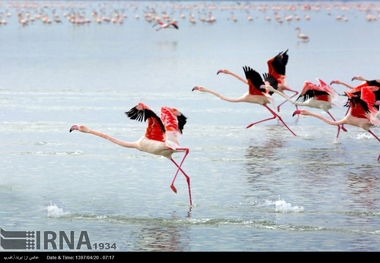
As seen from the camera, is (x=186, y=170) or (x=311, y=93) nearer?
(x=186, y=170)

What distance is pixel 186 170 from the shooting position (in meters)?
12.9

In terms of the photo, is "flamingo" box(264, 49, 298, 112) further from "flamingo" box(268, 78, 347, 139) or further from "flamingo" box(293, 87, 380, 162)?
"flamingo" box(293, 87, 380, 162)

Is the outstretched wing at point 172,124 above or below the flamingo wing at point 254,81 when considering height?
above

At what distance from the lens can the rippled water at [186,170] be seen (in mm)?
9641

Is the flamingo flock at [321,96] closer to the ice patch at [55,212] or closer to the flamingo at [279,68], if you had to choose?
the flamingo at [279,68]

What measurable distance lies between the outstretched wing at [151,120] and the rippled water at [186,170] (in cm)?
66

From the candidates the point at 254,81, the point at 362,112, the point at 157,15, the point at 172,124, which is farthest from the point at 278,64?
the point at 157,15

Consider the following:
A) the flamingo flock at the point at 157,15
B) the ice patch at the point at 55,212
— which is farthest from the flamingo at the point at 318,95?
the flamingo flock at the point at 157,15

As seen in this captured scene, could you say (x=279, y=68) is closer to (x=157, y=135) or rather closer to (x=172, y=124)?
(x=172, y=124)

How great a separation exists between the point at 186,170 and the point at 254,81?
12.7 feet

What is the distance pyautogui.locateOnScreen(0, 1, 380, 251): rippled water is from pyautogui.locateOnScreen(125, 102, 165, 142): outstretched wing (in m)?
0.66
